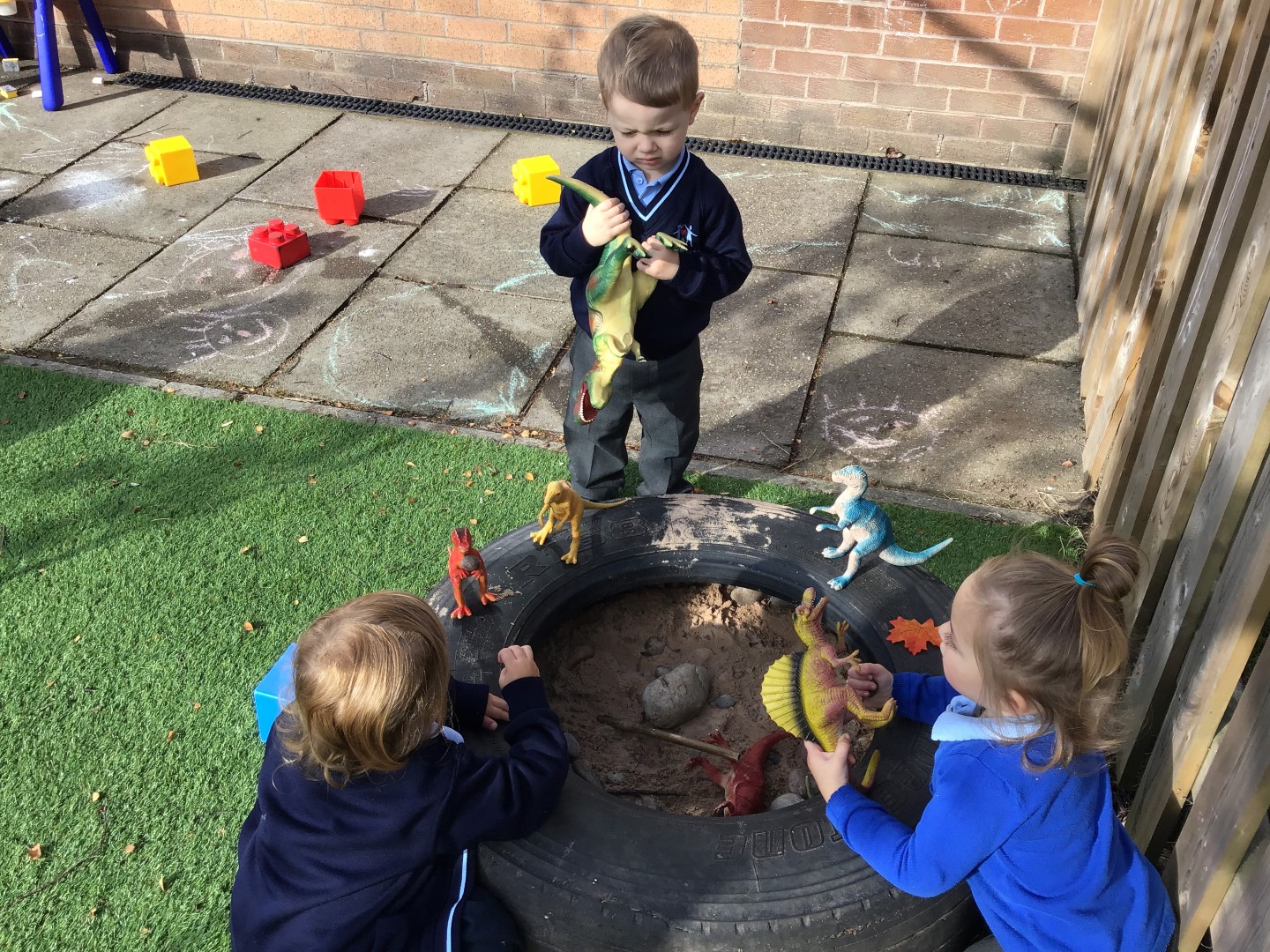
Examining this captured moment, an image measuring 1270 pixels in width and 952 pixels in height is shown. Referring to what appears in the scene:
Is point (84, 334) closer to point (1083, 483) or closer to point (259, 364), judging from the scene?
point (259, 364)

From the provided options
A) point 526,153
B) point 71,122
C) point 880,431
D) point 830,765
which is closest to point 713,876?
point 830,765

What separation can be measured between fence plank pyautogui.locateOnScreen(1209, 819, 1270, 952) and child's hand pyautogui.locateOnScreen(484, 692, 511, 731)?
4.89 feet

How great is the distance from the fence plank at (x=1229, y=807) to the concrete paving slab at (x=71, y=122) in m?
6.46

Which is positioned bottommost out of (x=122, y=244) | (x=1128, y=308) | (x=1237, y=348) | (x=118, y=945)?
(x=118, y=945)

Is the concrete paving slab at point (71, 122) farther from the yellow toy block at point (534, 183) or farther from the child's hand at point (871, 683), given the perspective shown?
the child's hand at point (871, 683)

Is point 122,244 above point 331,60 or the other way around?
the other way around

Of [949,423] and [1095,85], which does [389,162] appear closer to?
[949,423]

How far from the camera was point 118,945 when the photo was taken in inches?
100.0

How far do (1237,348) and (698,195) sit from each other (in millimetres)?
1391

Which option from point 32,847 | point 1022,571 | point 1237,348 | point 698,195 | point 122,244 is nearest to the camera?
point 1022,571

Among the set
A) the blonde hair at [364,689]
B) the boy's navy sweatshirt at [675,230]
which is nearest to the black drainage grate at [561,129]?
the boy's navy sweatshirt at [675,230]

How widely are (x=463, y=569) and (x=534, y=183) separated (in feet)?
11.8

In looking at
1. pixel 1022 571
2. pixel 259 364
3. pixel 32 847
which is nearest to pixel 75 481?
pixel 259 364

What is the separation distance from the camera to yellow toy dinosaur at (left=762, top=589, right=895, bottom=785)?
2.36 meters
